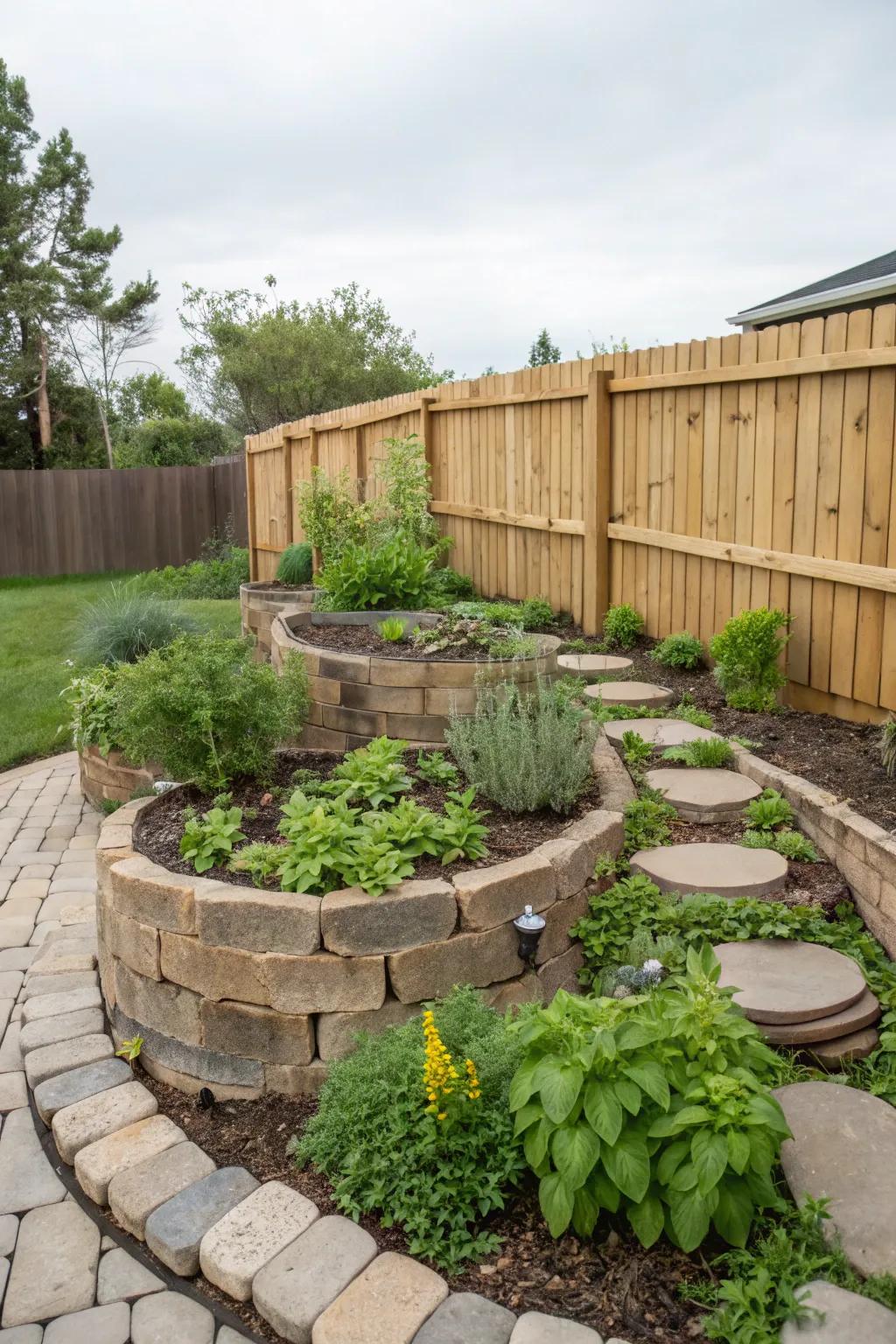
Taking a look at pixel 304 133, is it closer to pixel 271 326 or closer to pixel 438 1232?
pixel 438 1232

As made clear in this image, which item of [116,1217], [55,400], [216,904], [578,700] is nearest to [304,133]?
[578,700]

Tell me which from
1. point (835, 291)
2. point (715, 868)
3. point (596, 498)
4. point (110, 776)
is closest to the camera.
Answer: point (715, 868)

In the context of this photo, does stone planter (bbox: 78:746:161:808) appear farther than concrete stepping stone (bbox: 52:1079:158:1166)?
Yes

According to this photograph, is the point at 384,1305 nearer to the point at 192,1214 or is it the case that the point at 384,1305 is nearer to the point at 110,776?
the point at 192,1214

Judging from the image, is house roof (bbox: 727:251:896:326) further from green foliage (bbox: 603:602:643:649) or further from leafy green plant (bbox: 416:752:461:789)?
leafy green plant (bbox: 416:752:461:789)

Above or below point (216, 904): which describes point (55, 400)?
above

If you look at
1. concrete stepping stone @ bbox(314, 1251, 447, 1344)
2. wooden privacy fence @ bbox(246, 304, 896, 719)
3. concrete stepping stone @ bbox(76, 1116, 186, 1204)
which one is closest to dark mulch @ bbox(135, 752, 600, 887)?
concrete stepping stone @ bbox(76, 1116, 186, 1204)

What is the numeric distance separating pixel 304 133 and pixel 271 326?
13.4m

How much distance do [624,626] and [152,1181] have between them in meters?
4.34

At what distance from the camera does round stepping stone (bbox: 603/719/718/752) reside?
166 inches

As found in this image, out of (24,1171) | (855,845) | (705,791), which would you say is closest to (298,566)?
(705,791)

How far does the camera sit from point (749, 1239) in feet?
6.62

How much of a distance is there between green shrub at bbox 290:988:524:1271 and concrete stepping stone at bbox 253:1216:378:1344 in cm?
7

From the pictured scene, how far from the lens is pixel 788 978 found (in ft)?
8.91
